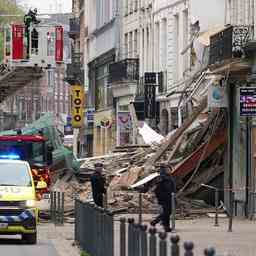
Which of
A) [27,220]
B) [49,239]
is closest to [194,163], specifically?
[49,239]

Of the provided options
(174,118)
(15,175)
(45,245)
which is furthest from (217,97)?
(174,118)

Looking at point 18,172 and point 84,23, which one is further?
point 84,23

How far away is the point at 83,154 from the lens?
271 ft

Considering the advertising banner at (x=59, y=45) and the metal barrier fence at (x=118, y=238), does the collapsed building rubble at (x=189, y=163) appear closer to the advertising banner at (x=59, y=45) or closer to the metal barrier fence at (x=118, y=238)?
the advertising banner at (x=59, y=45)

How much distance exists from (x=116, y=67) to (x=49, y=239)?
116 feet

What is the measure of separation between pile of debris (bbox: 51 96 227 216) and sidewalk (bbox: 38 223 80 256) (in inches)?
141

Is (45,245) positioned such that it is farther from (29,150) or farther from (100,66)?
(100,66)

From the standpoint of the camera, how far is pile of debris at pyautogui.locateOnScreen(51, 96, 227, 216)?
3934 cm

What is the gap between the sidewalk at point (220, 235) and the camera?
24422mm

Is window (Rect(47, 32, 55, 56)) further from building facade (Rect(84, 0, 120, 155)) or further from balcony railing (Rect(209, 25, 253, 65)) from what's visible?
building facade (Rect(84, 0, 120, 155))

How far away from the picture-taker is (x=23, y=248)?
26.4 m

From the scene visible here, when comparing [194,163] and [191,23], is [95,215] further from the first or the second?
[191,23]

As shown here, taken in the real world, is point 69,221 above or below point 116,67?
below

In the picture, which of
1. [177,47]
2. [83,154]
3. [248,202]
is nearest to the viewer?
[248,202]
